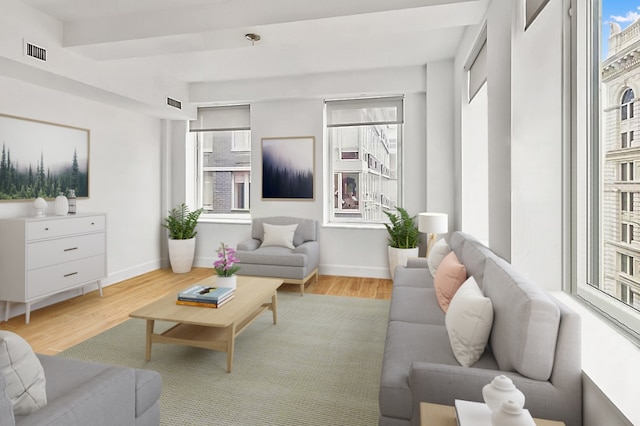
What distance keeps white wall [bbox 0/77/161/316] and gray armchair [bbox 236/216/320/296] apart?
177 centimetres

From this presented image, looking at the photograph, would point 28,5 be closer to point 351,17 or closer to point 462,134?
point 351,17

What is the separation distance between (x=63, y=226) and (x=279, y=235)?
244cm

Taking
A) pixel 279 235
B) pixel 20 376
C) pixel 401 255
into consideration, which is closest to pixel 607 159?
pixel 20 376

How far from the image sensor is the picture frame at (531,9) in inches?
78.3

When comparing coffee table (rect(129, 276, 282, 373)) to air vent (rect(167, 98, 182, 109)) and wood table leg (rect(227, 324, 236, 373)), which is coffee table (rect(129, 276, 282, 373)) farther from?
air vent (rect(167, 98, 182, 109))

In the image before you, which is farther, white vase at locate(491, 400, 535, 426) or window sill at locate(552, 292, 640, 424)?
window sill at locate(552, 292, 640, 424)

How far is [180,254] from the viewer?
5.54 meters

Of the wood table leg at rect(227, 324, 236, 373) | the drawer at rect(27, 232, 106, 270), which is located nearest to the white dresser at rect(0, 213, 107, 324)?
the drawer at rect(27, 232, 106, 270)

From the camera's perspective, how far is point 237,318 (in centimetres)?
254

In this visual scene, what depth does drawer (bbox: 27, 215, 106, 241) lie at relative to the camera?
3461 millimetres

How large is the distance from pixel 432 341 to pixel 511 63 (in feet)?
5.83

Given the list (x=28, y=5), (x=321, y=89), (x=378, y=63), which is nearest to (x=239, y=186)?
(x=321, y=89)

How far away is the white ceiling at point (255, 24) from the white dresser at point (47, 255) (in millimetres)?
1774

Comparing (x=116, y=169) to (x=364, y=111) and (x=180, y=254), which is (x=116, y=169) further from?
(x=364, y=111)
